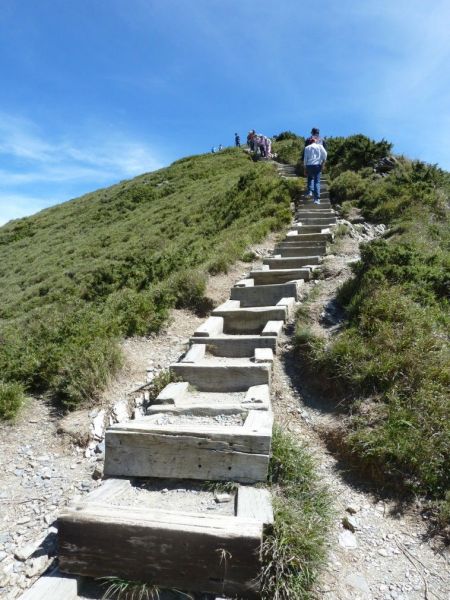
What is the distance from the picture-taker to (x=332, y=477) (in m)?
3.88

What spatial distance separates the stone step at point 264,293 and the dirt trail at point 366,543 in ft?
9.49

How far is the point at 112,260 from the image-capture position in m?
14.3

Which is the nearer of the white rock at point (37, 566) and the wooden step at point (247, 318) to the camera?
the white rock at point (37, 566)

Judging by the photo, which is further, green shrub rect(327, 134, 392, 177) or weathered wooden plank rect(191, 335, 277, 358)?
green shrub rect(327, 134, 392, 177)

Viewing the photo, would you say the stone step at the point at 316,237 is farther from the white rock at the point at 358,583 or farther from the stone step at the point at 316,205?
the white rock at the point at 358,583

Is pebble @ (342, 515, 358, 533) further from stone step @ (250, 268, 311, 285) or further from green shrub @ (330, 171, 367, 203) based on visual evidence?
green shrub @ (330, 171, 367, 203)

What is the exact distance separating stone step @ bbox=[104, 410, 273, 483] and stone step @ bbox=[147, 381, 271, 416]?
46cm

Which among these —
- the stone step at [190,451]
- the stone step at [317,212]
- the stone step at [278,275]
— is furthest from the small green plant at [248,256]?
the stone step at [190,451]

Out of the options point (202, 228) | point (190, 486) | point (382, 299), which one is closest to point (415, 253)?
point (382, 299)

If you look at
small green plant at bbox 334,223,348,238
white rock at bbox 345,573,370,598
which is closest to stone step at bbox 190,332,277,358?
white rock at bbox 345,573,370,598

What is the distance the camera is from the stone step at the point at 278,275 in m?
8.13

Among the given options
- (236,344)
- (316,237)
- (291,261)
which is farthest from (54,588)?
(316,237)

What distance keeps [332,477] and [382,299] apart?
2.53 meters

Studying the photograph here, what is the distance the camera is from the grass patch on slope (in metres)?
2.71
